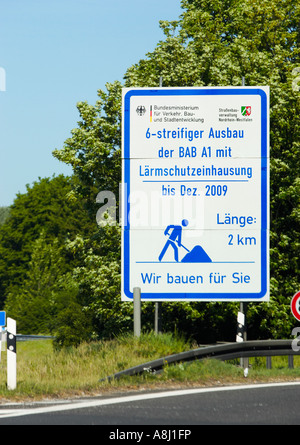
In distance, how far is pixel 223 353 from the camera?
14102 mm

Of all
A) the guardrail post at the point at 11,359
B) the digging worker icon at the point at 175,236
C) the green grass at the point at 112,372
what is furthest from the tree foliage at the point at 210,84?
the guardrail post at the point at 11,359

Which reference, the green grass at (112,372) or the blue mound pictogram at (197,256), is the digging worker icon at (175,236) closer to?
the blue mound pictogram at (197,256)

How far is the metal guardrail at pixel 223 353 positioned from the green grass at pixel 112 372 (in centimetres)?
11

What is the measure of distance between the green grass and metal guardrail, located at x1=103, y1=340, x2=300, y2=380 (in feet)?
0.36

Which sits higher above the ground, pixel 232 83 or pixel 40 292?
pixel 232 83

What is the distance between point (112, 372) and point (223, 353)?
7.42ft

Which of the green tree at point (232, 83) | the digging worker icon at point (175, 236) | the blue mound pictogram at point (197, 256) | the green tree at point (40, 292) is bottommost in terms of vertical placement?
the green tree at point (40, 292)

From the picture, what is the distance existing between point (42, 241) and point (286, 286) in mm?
49051

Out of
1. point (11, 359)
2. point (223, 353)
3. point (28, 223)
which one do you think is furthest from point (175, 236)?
point (28, 223)

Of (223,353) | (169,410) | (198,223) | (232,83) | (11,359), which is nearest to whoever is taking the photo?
(169,410)

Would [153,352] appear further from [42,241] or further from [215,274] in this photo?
[42,241]

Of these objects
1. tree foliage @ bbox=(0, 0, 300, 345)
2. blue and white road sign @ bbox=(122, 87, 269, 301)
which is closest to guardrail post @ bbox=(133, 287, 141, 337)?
blue and white road sign @ bbox=(122, 87, 269, 301)

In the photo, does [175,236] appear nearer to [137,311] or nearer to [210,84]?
[137,311]

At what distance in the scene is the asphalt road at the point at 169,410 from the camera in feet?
27.7
